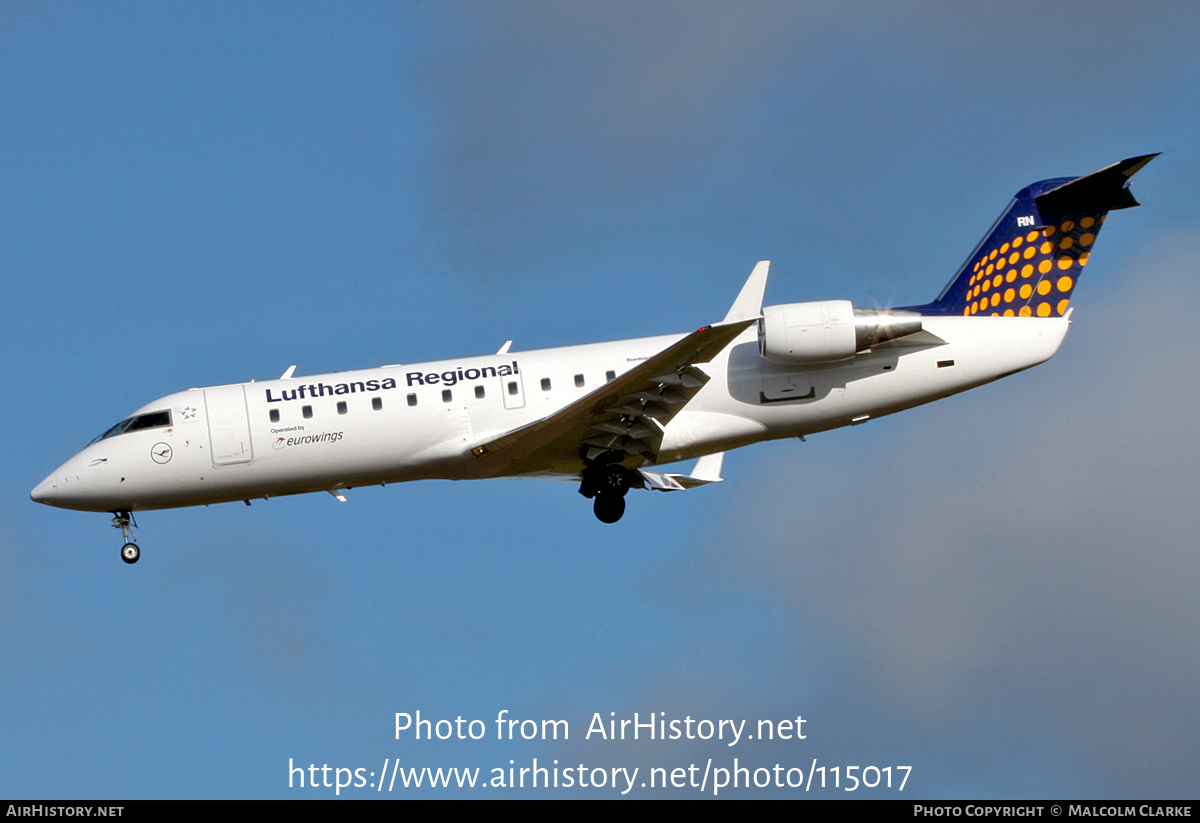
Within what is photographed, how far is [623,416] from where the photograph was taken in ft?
78.8

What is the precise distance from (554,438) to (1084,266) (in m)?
10.6

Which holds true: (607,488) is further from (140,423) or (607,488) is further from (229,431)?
(140,423)

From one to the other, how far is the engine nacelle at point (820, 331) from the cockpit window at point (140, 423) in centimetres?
1083

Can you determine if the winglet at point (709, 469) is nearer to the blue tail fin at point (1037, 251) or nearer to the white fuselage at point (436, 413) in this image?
the white fuselage at point (436, 413)

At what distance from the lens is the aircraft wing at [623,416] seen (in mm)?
22469

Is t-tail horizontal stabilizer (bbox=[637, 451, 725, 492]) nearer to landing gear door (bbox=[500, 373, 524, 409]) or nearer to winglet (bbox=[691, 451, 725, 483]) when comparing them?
winglet (bbox=[691, 451, 725, 483])

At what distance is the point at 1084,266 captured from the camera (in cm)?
2603

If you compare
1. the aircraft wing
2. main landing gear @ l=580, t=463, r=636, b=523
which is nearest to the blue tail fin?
the aircraft wing

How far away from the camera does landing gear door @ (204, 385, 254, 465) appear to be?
24656mm

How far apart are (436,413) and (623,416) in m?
3.37

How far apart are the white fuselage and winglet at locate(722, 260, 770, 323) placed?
5.67 ft

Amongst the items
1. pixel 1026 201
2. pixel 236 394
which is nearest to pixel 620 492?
pixel 236 394

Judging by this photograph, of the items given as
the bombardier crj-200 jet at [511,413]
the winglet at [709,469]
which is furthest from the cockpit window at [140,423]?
the winglet at [709,469]
